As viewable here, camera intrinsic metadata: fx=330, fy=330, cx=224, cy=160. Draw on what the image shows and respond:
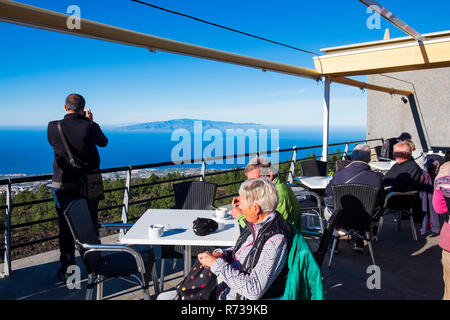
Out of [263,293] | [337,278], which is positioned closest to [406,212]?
[337,278]

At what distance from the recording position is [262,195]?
5.37 feet

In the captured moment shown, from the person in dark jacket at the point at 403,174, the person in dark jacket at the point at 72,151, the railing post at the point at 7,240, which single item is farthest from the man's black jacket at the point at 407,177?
the railing post at the point at 7,240

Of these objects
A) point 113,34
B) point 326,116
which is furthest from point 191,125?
point 113,34

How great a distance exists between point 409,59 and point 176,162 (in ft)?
13.6

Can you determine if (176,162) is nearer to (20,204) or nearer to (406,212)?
(20,204)

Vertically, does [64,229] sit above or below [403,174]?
below

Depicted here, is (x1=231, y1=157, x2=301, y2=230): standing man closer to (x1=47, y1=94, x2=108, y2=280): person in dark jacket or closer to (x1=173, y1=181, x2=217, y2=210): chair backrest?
(x1=173, y1=181, x2=217, y2=210): chair backrest

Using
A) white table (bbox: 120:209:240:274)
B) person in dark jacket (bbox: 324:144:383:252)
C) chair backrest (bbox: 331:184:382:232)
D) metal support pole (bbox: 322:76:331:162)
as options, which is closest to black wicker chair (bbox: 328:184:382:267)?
chair backrest (bbox: 331:184:382:232)

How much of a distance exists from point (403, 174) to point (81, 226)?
3678 millimetres

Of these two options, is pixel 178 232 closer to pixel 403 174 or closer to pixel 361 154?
pixel 361 154

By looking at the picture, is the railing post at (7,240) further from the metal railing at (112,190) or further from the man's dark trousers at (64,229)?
the man's dark trousers at (64,229)

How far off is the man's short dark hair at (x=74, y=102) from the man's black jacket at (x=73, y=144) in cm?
6

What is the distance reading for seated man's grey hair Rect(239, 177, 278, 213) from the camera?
64.3 inches

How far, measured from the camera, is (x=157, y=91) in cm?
7044
